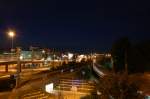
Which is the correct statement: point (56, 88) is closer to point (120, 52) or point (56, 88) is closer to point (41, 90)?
point (41, 90)

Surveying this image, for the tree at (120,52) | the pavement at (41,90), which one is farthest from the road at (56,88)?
the tree at (120,52)

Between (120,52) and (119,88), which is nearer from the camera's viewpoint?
(119,88)

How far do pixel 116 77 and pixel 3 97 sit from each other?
719cm

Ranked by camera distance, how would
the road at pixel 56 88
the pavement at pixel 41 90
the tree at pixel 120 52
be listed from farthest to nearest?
the tree at pixel 120 52 < the road at pixel 56 88 < the pavement at pixel 41 90

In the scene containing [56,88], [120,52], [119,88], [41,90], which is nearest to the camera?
[119,88]

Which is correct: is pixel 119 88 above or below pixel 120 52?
below

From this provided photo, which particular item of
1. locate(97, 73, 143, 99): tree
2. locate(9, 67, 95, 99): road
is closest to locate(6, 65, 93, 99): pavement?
locate(9, 67, 95, 99): road

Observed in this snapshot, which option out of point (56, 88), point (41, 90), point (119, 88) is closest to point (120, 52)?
point (56, 88)

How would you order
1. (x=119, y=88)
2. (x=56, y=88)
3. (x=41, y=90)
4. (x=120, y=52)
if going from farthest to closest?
1. (x=120, y=52)
2. (x=56, y=88)
3. (x=41, y=90)
4. (x=119, y=88)

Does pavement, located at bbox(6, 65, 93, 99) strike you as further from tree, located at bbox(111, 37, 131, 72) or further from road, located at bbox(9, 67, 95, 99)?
tree, located at bbox(111, 37, 131, 72)

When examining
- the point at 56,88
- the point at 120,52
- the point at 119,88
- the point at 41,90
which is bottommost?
the point at 56,88

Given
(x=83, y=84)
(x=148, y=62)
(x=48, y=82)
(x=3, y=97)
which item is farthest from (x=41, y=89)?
(x=148, y=62)

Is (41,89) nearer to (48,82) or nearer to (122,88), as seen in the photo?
(48,82)

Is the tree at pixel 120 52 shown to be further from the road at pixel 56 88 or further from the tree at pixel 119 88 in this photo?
the tree at pixel 119 88
